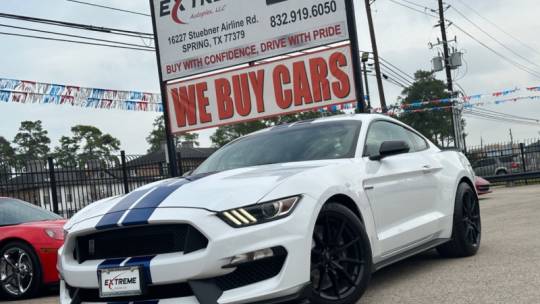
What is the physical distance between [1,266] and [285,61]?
736cm

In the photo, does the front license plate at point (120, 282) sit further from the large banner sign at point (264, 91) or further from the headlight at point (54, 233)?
the large banner sign at point (264, 91)

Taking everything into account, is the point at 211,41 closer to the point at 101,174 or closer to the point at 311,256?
the point at 101,174

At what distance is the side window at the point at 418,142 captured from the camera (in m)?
6.07

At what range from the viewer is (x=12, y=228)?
7164mm

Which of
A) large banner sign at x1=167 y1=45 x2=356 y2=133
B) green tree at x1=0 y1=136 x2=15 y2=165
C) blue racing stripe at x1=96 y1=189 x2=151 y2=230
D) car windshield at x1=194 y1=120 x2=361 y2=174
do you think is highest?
green tree at x1=0 y1=136 x2=15 y2=165

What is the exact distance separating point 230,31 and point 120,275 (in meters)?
10.1

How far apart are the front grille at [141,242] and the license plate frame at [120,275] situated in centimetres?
12

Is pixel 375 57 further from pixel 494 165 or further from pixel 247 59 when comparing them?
pixel 247 59

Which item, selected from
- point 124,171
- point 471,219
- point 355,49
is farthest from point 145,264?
point 124,171

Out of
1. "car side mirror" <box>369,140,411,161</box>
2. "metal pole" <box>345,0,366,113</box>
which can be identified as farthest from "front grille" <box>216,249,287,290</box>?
"metal pole" <box>345,0,366,113</box>

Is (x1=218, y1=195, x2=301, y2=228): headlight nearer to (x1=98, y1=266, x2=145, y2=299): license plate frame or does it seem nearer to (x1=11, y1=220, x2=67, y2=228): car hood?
(x1=98, y1=266, x2=145, y2=299): license plate frame

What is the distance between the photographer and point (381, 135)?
18.2 ft

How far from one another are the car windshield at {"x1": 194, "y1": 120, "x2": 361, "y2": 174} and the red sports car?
2.43 m

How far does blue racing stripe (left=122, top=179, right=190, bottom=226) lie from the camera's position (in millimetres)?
3770
